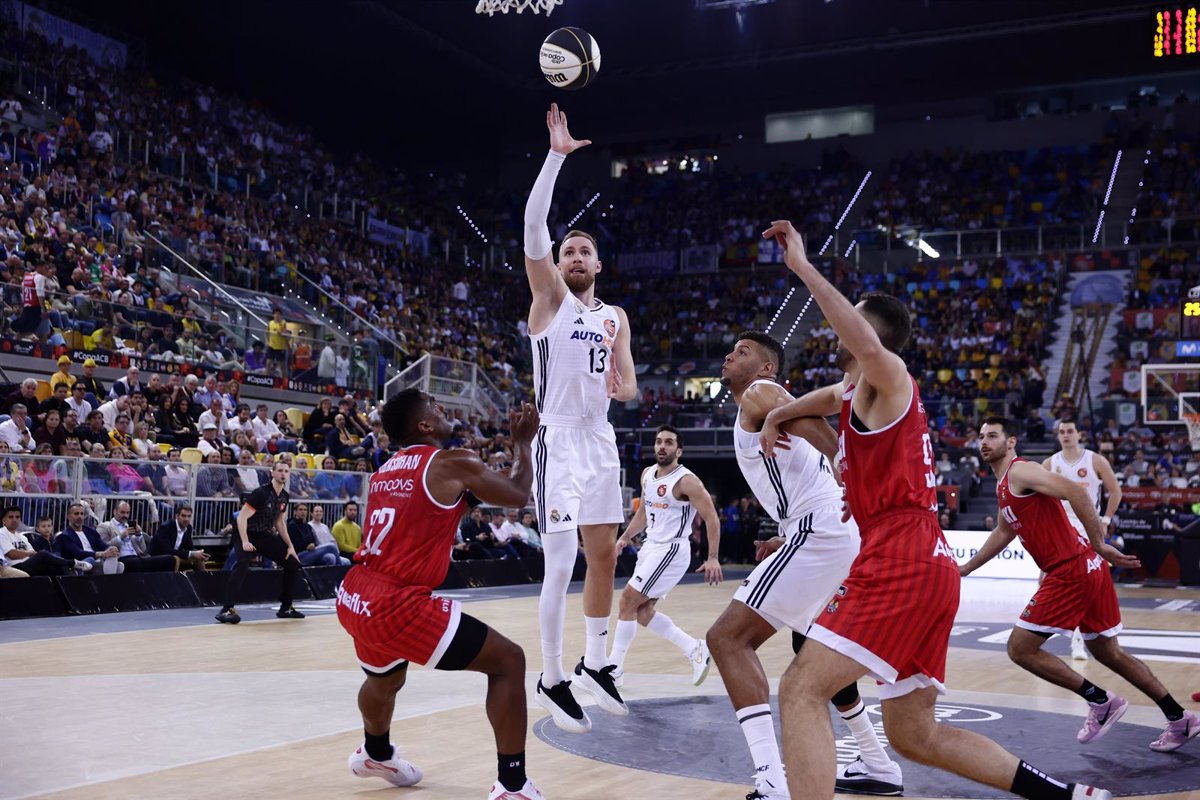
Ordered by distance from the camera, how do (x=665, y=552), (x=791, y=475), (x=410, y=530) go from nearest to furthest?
(x=410, y=530), (x=791, y=475), (x=665, y=552)

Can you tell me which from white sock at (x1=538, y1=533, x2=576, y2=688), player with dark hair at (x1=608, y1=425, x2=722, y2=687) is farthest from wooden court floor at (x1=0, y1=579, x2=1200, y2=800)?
white sock at (x1=538, y1=533, x2=576, y2=688)

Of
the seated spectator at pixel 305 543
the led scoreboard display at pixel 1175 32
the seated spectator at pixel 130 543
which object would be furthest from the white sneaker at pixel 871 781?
the led scoreboard display at pixel 1175 32

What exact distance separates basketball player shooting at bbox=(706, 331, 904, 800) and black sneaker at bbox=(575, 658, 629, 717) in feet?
4.98

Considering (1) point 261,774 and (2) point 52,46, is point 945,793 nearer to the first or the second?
(1) point 261,774

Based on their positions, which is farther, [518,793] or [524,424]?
[524,424]

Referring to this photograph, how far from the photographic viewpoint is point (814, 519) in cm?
554

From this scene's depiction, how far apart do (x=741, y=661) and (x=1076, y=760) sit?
213 cm

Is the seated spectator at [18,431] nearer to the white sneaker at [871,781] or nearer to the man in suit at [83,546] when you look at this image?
the man in suit at [83,546]

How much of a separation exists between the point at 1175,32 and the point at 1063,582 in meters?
27.3

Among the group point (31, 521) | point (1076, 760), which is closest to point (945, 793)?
point (1076, 760)

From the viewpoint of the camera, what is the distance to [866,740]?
5469 millimetres

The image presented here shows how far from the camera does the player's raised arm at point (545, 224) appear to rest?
6.08 metres

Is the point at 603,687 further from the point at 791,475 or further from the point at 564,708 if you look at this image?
the point at 791,475

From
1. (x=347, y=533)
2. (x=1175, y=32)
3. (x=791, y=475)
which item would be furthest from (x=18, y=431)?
(x=1175, y=32)
